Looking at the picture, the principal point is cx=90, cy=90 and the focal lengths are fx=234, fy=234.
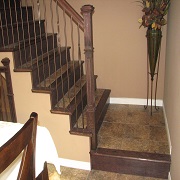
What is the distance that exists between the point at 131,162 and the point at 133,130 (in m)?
0.58

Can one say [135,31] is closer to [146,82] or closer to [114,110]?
[146,82]

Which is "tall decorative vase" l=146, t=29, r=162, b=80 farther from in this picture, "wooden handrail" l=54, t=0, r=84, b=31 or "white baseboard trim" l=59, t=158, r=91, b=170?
"white baseboard trim" l=59, t=158, r=91, b=170

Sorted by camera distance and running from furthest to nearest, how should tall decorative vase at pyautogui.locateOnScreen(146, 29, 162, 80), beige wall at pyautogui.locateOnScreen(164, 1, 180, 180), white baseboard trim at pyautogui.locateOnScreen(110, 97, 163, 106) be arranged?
white baseboard trim at pyautogui.locateOnScreen(110, 97, 163, 106) < tall decorative vase at pyautogui.locateOnScreen(146, 29, 162, 80) < beige wall at pyautogui.locateOnScreen(164, 1, 180, 180)

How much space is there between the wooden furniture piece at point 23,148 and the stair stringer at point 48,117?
3.80ft

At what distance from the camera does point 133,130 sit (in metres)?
2.87

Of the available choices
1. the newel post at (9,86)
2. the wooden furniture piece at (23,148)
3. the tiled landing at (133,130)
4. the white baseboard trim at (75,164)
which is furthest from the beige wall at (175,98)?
the newel post at (9,86)

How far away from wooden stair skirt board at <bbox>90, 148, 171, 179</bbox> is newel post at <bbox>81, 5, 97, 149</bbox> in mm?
150

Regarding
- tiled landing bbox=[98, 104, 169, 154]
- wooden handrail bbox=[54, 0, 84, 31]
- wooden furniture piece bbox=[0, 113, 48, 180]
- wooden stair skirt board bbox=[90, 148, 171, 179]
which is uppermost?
wooden handrail bbox=[54, 0, 84, 31]

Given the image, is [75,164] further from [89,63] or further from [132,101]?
[132,101]

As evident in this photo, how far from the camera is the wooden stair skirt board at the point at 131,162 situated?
2.29 m

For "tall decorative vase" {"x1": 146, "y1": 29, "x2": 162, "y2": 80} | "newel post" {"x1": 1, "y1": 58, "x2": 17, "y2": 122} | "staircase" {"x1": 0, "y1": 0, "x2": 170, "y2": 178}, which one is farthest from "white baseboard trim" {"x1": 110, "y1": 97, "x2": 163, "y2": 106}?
"newel post" {"x1": 1, "y1": 58, "x2": 17, "y2": 122}

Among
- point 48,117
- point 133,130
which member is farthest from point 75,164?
point 133,130

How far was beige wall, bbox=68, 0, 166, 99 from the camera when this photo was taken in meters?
3.23

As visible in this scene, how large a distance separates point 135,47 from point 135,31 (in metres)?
0.22
